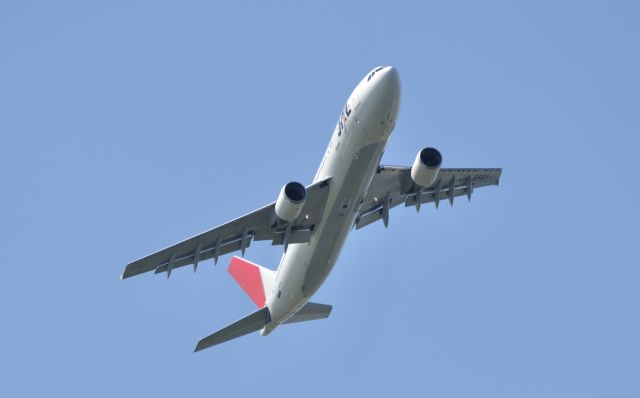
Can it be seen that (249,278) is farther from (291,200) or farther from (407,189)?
(291,200)

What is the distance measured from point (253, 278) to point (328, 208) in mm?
9720

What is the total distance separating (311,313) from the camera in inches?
1753

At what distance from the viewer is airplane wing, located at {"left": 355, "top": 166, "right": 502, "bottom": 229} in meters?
39.8

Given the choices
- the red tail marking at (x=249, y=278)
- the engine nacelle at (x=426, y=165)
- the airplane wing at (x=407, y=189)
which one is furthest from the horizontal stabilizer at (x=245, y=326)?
the engine nacelle at (x=426, y=165)

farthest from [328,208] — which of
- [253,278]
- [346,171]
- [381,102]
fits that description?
[253,278]

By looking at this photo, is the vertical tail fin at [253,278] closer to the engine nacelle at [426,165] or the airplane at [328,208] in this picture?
the airplane at [328,208]

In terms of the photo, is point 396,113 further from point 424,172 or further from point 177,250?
point 177,250

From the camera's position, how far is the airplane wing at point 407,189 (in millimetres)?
39844

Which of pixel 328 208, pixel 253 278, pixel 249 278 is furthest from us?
pixel 249 278

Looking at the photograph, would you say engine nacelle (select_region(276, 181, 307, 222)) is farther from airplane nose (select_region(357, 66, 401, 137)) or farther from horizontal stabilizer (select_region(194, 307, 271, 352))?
horizontal stabilizer (select_region(194, 307, 271, 352))

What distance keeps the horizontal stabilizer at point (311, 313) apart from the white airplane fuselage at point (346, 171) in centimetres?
431

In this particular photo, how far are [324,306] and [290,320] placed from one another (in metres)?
1.60

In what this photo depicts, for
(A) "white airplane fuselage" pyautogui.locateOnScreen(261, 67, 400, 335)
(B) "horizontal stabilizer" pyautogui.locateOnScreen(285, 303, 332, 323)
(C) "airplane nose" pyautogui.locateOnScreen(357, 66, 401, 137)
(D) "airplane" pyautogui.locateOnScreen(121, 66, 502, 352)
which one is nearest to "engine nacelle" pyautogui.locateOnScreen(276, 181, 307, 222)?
(D) "airplane" pyautogui.locateOnScreen(121, 66, 502, 352)

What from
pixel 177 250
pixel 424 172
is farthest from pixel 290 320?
pixel 424 172
